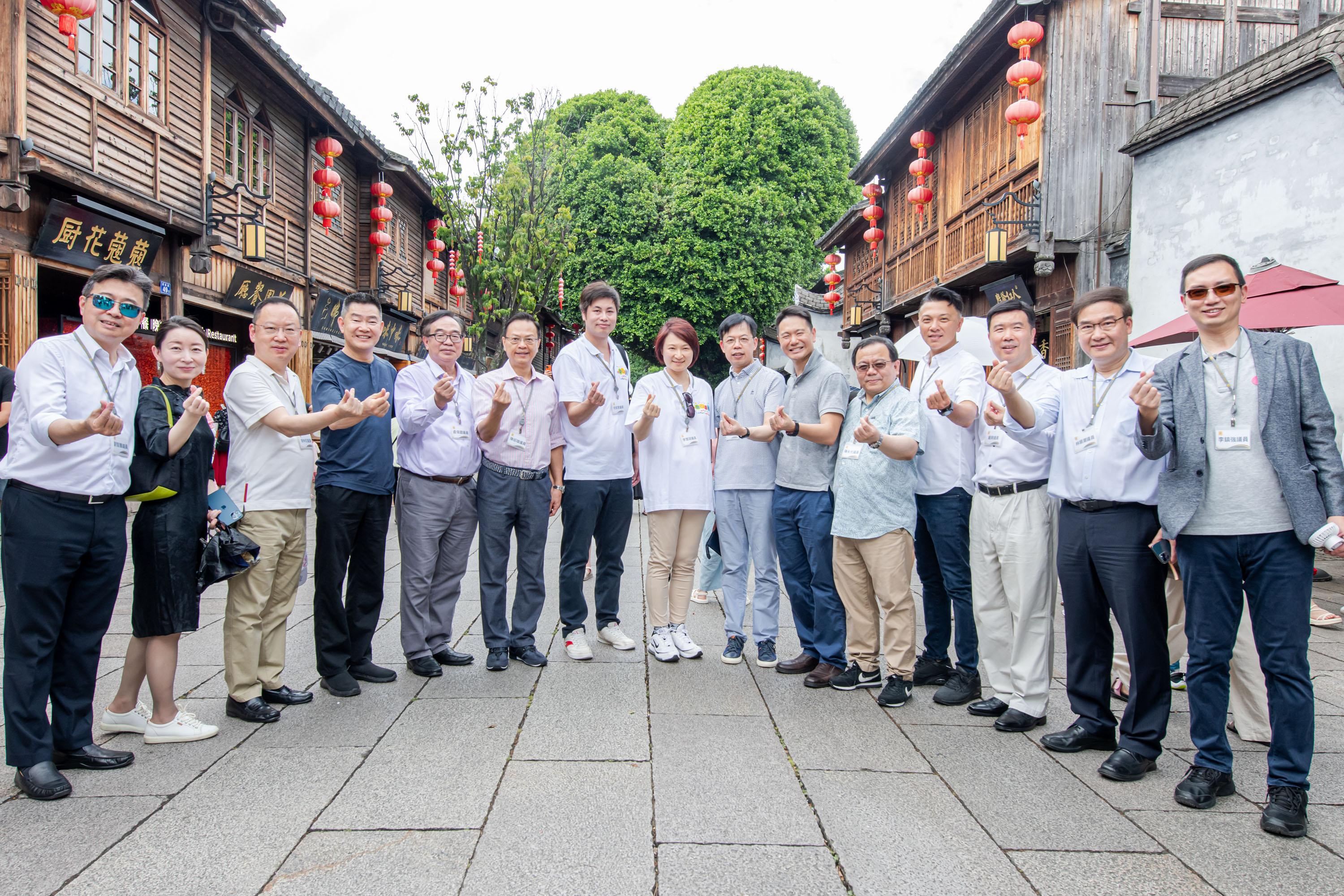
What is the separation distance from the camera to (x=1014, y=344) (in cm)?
414

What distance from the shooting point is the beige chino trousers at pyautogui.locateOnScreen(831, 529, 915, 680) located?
4.34m

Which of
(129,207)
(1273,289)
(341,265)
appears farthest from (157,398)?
(341,265)

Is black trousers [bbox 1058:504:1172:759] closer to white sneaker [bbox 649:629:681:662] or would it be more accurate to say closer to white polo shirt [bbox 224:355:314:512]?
white sneaker [bbox 649:629:681:662]

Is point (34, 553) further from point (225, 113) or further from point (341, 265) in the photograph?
point (341, 265)

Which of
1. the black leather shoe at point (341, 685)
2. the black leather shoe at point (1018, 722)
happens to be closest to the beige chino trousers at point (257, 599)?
the black leather shoe at point (341, 685)

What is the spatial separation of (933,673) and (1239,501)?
1.98m

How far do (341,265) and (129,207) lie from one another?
301 inches

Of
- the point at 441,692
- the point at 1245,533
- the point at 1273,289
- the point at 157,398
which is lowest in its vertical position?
the point at 441,692

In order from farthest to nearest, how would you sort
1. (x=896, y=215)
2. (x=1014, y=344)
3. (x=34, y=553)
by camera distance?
(x=896, y=215)
(x=1014, y=344)
(x=34, y=553)

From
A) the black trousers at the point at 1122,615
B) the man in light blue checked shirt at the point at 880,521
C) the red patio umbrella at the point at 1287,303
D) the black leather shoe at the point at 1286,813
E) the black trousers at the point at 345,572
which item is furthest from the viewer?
the red patio umbrella at the point at 1287,303

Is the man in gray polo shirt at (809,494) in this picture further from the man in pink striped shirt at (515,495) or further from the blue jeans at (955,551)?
the man in pink striped shirt at (515,495)

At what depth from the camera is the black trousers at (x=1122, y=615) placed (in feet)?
11.5

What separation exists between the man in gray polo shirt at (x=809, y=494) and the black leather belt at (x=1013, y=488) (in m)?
0.91

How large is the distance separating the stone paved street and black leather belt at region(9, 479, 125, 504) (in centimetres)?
107
